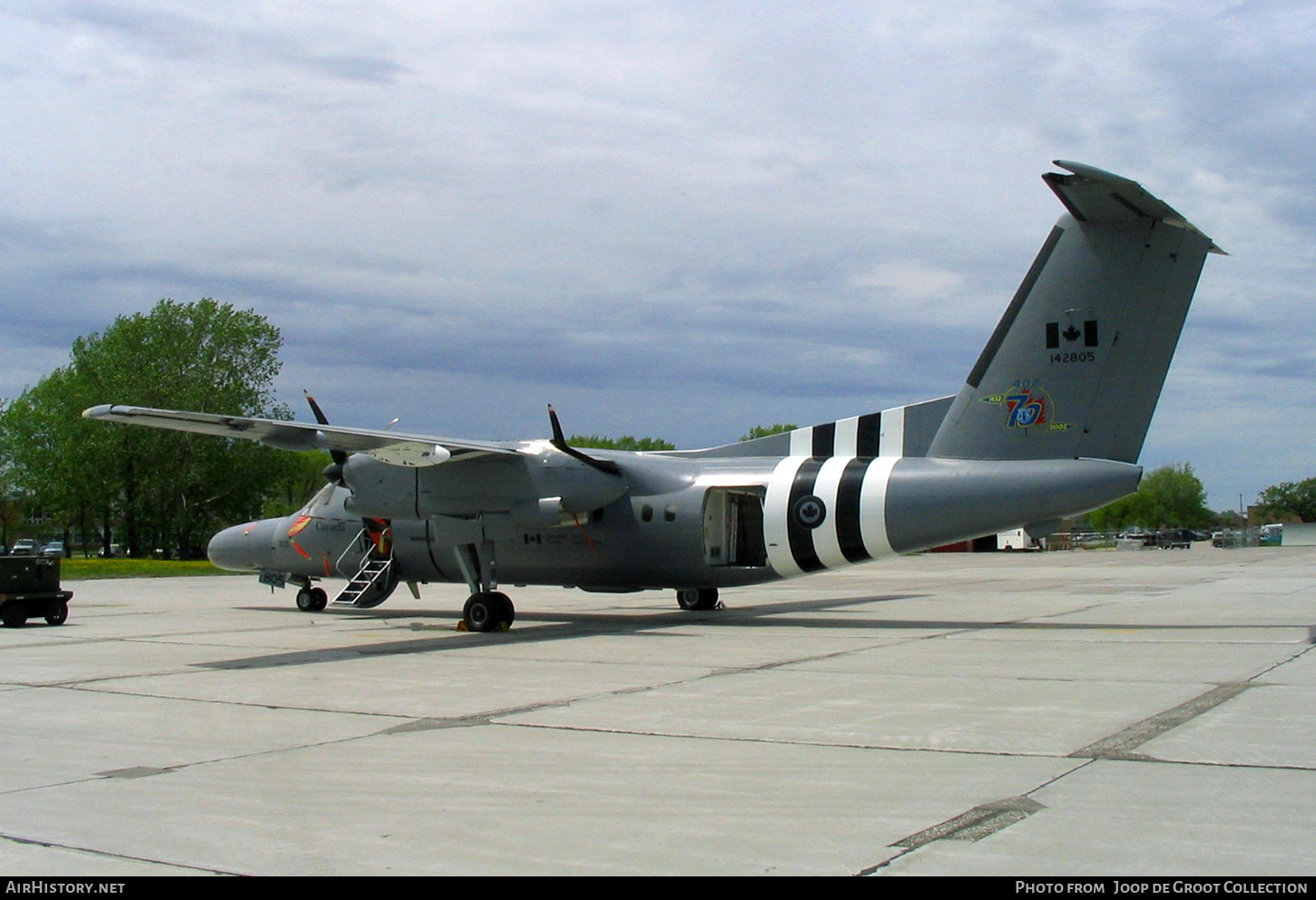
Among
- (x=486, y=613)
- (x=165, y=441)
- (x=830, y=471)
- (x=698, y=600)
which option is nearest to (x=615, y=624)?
(x=486, y=613)

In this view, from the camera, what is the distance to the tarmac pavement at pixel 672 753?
5309mm

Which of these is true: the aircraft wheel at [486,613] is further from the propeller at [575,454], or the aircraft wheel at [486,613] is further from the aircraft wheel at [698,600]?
the aircraft wheel at [698,600]

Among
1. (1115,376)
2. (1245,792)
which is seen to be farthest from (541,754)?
(1115,376)

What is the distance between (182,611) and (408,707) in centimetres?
1504

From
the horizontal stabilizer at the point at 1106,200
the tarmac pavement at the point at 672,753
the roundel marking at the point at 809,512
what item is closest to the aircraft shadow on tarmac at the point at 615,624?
the tarmac pavement at the point at 672,753

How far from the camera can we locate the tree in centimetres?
5959

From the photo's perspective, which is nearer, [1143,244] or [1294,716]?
[1294,716]

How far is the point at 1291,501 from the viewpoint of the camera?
143750mm

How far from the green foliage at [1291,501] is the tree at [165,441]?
127524 mm

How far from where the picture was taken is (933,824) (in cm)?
568

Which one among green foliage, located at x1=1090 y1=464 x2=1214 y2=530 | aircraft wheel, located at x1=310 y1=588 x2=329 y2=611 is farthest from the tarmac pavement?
green foliage, located at x1=1090 y1=464 x2=1214 y2=530

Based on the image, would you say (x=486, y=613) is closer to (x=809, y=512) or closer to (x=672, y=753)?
(x=809, y=512)

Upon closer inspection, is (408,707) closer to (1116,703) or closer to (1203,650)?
(1116,703)

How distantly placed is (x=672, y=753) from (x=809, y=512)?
9445mm
